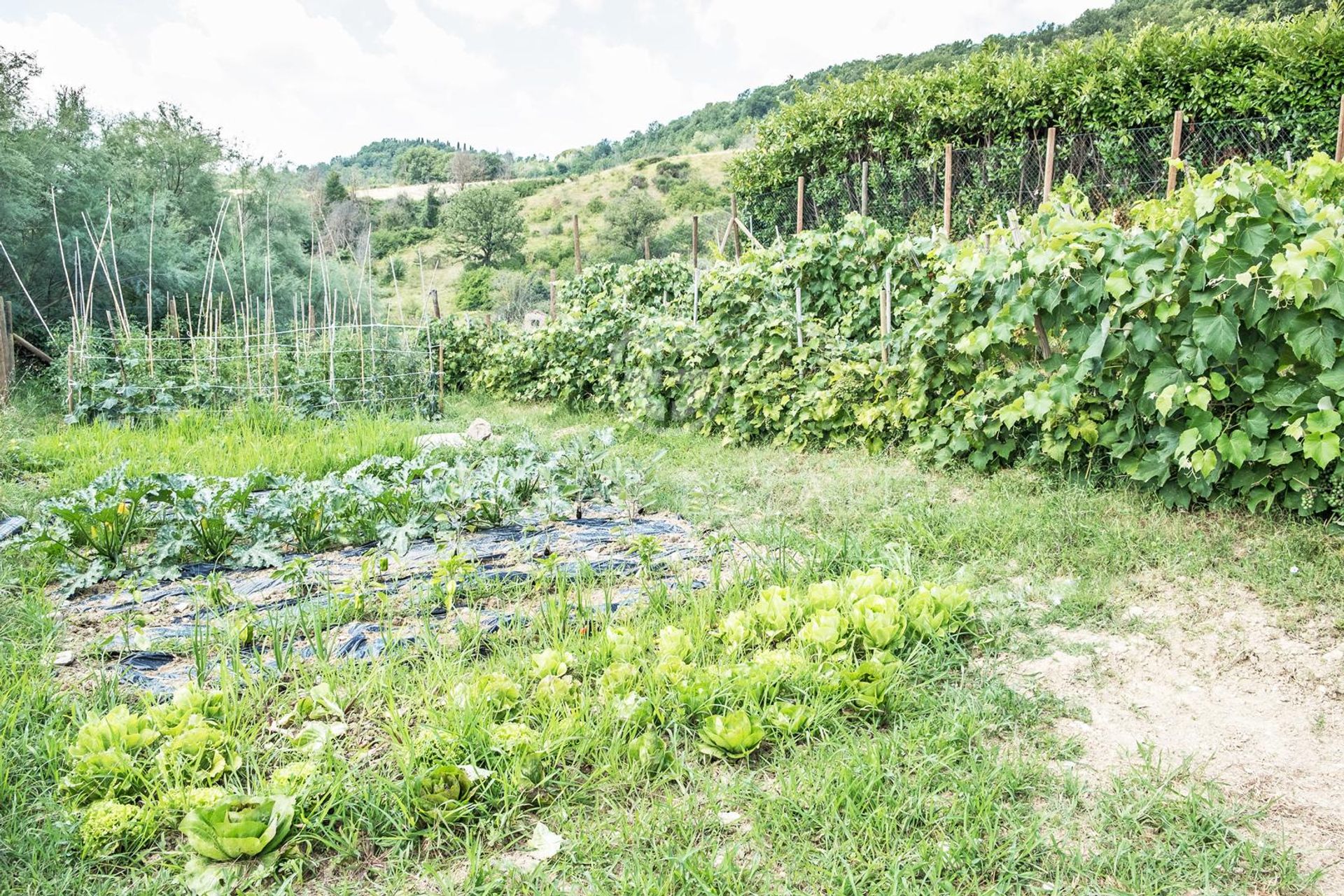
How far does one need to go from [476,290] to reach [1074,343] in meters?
26.7

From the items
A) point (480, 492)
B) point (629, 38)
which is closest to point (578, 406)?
point (480, 492)

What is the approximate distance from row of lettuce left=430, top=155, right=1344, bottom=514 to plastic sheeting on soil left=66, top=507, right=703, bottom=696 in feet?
6.04

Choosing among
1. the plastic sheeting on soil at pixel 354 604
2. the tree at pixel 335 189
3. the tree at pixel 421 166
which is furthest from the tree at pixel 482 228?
the plastic sheeting on soil at pixel 354 604

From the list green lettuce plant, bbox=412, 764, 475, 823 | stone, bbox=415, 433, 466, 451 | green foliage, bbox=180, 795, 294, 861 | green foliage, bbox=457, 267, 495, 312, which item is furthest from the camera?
green foliage, bbox=457, 267, 495, 312

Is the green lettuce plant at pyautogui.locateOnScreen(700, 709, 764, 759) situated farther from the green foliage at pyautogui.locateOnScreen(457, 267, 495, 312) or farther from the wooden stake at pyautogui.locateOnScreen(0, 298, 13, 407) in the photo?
the green foliage at pyautogui.locateOnScreen(457, 267, 495, 312)

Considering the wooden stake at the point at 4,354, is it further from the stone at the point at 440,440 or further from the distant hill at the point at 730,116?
the distant hill at the point at 730,116

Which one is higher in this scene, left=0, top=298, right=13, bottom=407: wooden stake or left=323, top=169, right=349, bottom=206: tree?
left=323, top=169, right=349, bottom=206: tree

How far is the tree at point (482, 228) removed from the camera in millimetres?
32875

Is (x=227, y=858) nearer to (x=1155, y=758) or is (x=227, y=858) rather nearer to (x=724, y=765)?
(x=724, y=765)

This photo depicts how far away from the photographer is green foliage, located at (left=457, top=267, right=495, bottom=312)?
27.4 meters

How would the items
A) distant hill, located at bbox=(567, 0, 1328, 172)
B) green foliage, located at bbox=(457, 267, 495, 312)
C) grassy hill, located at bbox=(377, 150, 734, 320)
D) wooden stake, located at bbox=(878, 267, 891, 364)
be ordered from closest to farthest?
wooden stake, located at bbox=(878, 267, 891, 364), distant hill, located at bbox=(567, 0, 1328, 172), green foliage, located at bbox=(457, 267, 495, 312), grassy hill, located at bbox=(377, 150, 734, 320)

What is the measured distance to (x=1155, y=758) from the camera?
1934mm

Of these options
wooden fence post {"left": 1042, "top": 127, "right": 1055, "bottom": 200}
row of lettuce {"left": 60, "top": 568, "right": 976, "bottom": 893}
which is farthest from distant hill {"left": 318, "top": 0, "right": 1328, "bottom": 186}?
row of lettuce {"left": 60, "top": 568, "right": 976, "bottom": 893}

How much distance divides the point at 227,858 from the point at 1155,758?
6.80 feet
